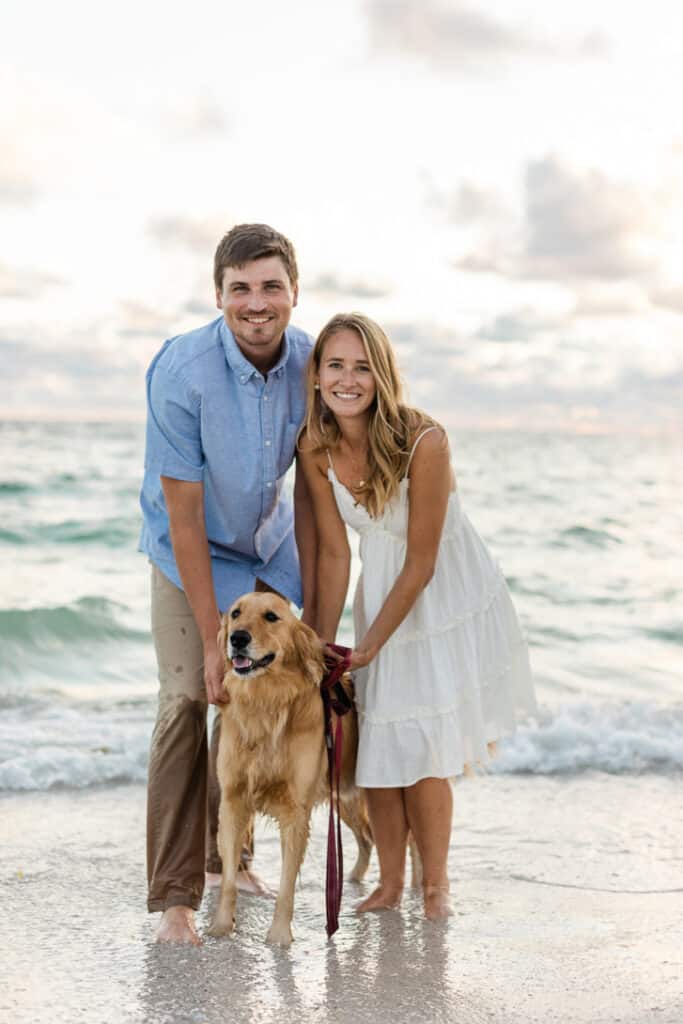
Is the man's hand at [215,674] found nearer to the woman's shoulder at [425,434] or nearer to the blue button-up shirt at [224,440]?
the blue button-up shirt at [224,440]

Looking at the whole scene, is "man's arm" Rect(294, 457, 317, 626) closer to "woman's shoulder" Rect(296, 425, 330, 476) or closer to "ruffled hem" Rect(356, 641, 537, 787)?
"woman's shoulder" Rect(296, 425, 330, 476)

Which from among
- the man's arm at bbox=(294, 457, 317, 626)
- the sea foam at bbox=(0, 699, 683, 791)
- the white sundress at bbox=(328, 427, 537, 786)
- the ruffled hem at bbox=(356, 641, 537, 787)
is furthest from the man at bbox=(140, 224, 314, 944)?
the sea foam at bbox=(0, 699, 683, 791)

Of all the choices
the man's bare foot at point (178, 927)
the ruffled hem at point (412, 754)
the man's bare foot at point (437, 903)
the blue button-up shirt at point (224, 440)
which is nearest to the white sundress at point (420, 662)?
the ruffled hem at point (412, 754)

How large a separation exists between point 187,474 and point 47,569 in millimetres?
10637

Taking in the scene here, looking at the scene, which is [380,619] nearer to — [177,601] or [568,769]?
[177,601]

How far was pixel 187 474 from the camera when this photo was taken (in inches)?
156

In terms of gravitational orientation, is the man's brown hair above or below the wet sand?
above

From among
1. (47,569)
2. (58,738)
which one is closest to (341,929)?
(58,738)

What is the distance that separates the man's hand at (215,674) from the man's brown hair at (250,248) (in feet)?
4.17

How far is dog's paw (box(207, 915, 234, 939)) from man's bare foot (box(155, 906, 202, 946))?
6cm

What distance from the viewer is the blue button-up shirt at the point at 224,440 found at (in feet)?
13.1

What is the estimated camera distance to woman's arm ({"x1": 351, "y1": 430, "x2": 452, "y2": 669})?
399cm

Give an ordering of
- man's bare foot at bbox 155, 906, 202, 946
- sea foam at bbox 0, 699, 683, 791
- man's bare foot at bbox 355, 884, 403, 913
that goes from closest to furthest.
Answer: man's bare foot at bbox 155, 906, 202, 946 < man's bare foot at bbox 355, 884, 403, 913 < sea foam at bbox 0, 699, 683, 791

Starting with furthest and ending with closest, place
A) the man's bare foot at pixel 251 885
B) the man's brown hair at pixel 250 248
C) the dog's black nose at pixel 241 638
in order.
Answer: the man's bare foot at pixel 251 885 < the man's brown hair at pixel 250 248 < the dog's black nose at pixel 241 638
